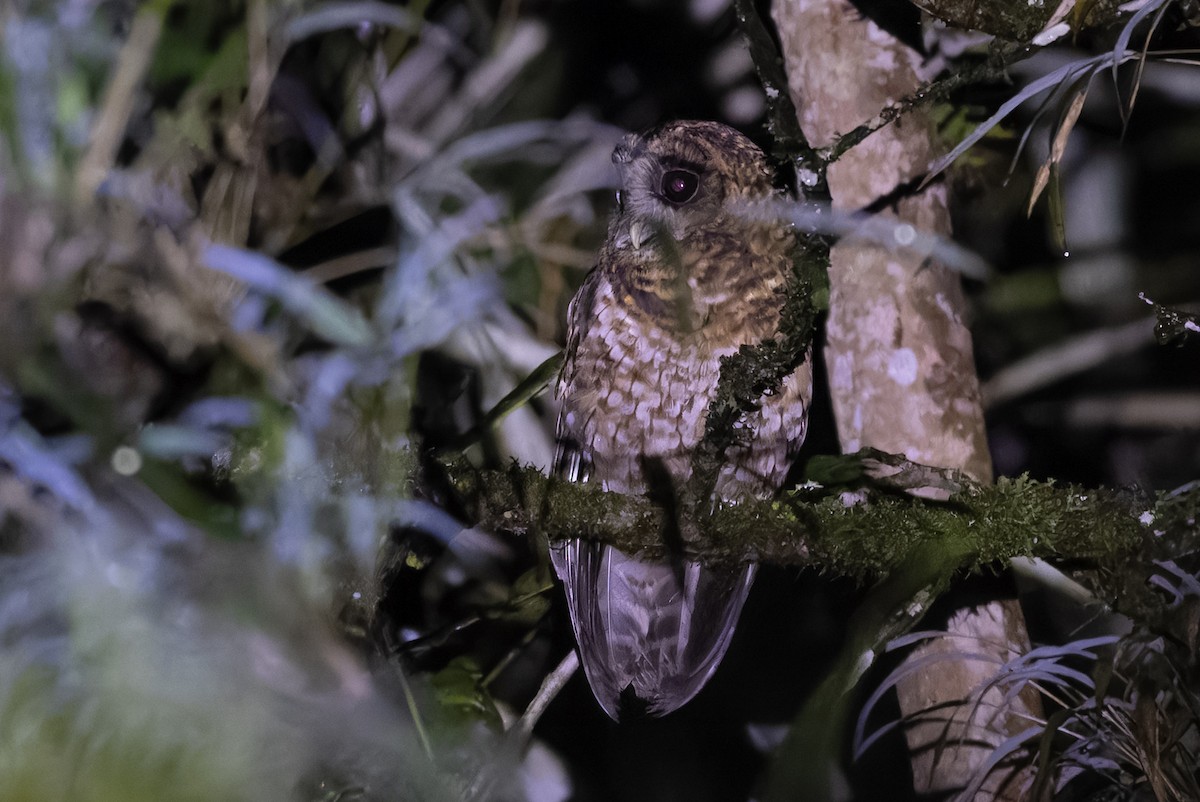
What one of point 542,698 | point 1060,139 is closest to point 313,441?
point 542,698

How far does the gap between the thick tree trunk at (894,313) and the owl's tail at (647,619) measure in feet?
0.66

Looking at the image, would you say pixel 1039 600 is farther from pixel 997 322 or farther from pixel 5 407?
pixel 5 407

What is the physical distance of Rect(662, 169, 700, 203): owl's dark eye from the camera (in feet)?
3.35

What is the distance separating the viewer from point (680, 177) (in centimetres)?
102

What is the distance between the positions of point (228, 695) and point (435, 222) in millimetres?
580

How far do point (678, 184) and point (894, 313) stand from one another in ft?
0.91

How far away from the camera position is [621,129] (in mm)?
1038

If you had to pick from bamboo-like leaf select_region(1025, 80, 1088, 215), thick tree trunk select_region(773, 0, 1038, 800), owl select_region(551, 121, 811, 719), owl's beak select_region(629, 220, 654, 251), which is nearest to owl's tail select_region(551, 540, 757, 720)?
owl select_region(551, 121, 811, 719)

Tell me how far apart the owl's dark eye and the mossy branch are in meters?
0.34

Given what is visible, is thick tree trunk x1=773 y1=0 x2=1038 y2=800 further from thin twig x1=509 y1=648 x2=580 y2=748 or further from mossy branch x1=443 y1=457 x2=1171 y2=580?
thin twig x1=509 y1=648 x2=580 y2=748

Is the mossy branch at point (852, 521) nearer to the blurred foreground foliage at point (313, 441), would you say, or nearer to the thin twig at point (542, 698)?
the blurred foreground foliage at point (313, 441)

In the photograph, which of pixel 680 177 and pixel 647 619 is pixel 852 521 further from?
pixel 680 177

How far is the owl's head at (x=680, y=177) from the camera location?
3.28 feet

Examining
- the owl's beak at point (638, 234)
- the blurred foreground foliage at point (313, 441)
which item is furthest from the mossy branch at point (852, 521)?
the owl's beak at point (638, 234)
